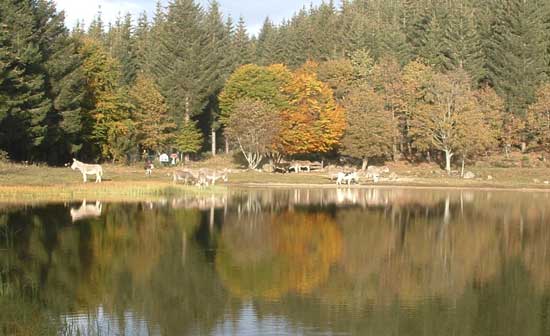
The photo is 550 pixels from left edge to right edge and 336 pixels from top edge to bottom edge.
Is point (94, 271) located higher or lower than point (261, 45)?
lower

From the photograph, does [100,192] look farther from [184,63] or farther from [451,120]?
[184,63]

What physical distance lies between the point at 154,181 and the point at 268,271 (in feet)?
95.7

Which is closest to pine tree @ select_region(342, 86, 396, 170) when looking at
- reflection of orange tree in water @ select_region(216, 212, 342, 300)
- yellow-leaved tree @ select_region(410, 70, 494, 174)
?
yellow-leaved tree @ select_region(410, 70, 494, 174)

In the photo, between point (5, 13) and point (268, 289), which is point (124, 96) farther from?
point (268, 289)

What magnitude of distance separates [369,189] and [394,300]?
3704 cm

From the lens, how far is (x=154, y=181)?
4812 centimetres

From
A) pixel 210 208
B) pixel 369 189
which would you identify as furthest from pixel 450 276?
pixel 369 189

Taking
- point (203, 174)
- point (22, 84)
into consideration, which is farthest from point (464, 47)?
point (22, 84)

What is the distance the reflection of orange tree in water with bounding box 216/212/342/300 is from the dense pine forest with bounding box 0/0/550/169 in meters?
27.1

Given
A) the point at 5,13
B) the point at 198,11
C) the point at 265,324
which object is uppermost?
the point at 198,11

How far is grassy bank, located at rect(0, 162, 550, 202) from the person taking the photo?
127 ft

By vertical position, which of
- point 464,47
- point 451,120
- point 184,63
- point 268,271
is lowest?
point 268,271

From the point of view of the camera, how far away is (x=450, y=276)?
20172mm

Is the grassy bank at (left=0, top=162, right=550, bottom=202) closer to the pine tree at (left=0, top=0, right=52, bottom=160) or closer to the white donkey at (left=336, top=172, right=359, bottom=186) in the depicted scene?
the white donkey at (left=336, top=172, right=359, bottom=186)
